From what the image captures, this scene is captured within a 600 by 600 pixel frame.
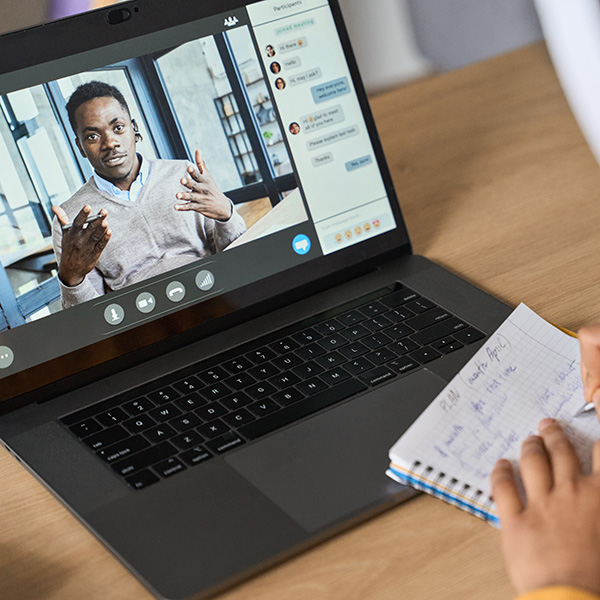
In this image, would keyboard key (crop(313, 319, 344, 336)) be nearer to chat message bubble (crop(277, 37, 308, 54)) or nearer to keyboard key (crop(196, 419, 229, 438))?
keyboard key (crop(196, 419, 229, 438))

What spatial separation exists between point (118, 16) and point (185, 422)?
366 mm

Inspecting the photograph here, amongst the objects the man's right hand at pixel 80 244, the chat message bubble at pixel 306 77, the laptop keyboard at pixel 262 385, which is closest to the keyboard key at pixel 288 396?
the laptop keyboard at pixel 262 385

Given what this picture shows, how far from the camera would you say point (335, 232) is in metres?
0.80

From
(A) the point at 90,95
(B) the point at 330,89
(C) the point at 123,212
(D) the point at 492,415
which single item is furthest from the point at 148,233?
(D) the point at 492,415

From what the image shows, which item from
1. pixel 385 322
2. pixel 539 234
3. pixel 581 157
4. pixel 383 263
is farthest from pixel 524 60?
pixel 385 322

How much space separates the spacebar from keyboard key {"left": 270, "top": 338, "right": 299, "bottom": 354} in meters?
0.07

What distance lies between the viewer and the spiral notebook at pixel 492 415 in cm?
54

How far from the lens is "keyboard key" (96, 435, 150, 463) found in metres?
0.61

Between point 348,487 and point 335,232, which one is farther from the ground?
point 335,232

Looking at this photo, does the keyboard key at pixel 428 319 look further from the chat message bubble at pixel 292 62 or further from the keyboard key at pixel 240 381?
the chat message bubble at pixel 292 62

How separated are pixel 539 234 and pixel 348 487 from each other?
0.42 m

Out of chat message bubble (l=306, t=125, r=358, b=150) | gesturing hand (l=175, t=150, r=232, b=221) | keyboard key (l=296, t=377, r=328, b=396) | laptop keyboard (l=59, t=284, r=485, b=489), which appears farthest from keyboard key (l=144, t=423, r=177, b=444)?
chat message bubble (l=306, t=125, r=358, b=150)

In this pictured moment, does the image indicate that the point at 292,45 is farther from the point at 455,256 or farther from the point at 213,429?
the point at 213,429

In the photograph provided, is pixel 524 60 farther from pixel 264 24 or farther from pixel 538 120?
pixel 264 24
